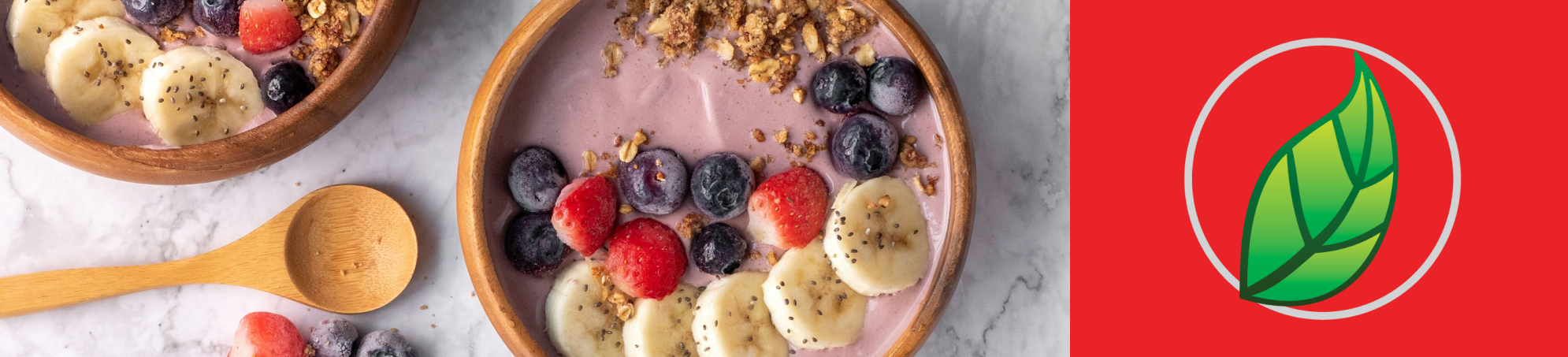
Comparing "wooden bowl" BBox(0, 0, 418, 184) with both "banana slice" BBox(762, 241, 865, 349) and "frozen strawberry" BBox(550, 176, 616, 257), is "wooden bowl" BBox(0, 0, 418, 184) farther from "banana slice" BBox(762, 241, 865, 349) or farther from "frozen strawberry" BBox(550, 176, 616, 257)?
"banana slice" BBox(762, 241, 865, 349)

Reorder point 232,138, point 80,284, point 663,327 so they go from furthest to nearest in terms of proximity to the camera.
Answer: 1. point 80,284
2. point 663,327
3. point 232,138

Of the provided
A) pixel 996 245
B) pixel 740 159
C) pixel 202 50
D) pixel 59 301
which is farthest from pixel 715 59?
pixel 59 301

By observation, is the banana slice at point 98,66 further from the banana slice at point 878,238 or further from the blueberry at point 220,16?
the banana slice at point 878,238

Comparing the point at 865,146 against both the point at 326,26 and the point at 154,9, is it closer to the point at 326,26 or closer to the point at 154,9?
the point at 326,26

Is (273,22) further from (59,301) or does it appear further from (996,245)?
(996,245)

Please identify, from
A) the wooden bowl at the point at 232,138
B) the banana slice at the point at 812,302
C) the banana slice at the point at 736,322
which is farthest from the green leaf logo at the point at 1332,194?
the wooden bowl at the point at 232,138

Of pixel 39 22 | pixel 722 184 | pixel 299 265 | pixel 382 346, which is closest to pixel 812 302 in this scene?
pixel 722 184

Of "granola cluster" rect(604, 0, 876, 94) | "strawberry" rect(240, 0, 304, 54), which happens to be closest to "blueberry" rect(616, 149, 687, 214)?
"granola cluster" rect(604, 0, 876, 94)
